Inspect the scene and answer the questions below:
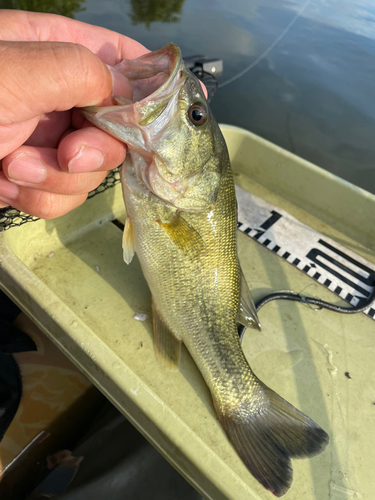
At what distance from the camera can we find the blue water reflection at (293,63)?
4977 millimetres

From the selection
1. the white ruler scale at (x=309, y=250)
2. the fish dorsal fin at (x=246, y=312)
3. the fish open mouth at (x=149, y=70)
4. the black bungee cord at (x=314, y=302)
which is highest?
the fish open mouth at (x=149, y=70)

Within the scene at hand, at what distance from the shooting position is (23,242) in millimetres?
1949

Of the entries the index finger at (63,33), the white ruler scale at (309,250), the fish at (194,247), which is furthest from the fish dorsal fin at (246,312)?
the index finger at (63,33)

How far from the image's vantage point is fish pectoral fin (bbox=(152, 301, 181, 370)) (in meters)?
1.62

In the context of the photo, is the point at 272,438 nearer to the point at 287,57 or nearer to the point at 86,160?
the point at 86,160

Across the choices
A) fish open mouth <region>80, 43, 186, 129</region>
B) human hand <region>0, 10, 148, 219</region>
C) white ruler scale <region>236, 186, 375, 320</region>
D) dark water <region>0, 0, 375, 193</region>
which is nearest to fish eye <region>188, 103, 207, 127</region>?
fish open mouth <region>80, 43, 186, 129</region>

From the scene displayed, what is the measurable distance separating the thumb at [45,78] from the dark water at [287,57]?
169 inches

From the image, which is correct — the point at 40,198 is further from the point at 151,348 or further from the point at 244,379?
the point at 244,379

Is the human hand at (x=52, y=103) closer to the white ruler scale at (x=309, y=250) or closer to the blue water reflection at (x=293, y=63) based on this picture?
the white ruler scale at (x=309, y=250)

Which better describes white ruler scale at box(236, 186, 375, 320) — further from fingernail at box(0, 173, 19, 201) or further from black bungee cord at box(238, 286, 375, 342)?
fingernail at box(0, 173, 19, 201)

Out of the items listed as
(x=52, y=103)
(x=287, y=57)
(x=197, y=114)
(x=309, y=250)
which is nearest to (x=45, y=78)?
(x=52, y=103)

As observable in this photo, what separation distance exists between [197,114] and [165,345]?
1.09m

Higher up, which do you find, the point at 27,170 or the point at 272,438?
the point at 27,170

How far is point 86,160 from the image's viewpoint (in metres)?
1.15
